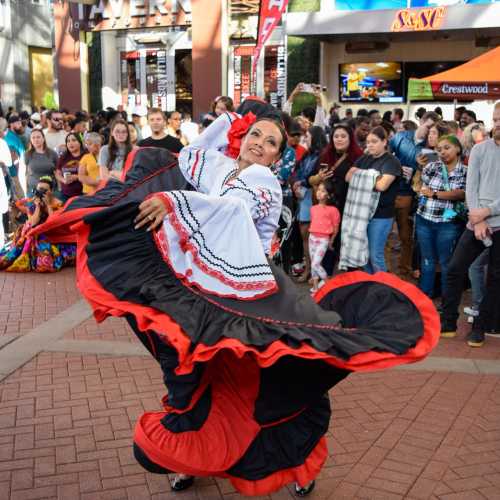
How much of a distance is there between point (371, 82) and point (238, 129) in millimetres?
14019

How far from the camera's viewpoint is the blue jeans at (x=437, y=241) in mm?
6355

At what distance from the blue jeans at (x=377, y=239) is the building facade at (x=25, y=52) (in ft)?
62.2

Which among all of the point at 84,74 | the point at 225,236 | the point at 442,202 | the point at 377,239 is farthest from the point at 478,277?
the point at 84,74

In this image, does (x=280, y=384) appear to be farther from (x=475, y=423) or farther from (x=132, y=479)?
(x=475, y=423)

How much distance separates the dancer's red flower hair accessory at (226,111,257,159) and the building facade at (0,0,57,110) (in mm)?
21347

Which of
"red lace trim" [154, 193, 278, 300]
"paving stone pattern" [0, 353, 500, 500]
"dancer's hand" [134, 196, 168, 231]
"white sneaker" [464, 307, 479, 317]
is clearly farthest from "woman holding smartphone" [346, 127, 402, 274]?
"dancer's hand" [134, 196, 168, 231]

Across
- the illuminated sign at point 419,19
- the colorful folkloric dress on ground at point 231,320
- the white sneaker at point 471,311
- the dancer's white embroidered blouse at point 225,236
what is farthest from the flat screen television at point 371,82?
the dancer's white embroidered blouse at point 225,236

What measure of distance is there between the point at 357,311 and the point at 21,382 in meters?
2.89

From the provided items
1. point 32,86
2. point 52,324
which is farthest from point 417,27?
point 32,86

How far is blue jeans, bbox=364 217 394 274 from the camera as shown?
22.1 feet

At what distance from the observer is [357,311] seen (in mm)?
3035

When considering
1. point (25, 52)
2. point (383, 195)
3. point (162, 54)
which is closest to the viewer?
point (383, 195)

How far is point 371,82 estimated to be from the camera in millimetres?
16484

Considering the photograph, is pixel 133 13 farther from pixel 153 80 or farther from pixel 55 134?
pixel 55 134
